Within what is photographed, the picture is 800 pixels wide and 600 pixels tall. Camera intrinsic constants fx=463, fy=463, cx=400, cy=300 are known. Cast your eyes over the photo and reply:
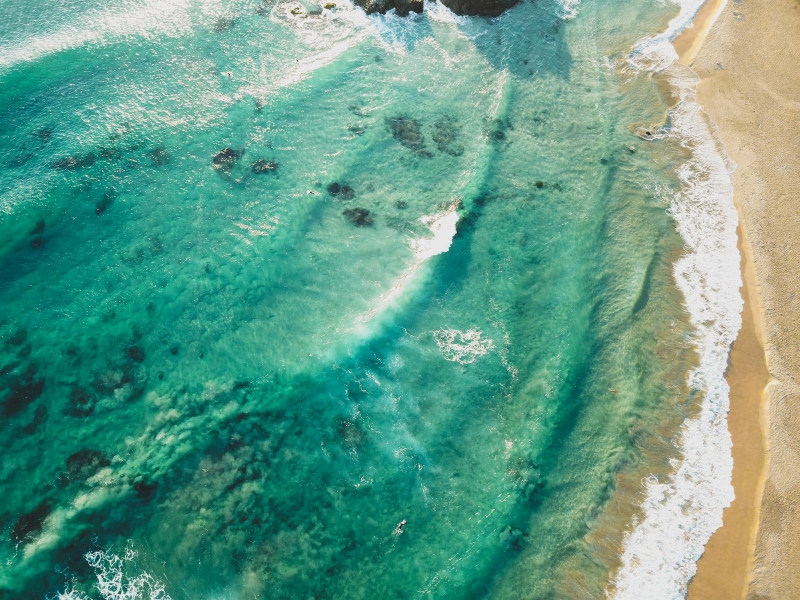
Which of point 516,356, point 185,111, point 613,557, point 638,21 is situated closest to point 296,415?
point 516,356

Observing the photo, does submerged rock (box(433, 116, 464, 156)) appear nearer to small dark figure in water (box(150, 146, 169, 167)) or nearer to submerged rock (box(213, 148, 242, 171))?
submerged rock (box(213, 148, 242, 171))

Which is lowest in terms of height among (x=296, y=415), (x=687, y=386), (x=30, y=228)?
(x=296, y=415)

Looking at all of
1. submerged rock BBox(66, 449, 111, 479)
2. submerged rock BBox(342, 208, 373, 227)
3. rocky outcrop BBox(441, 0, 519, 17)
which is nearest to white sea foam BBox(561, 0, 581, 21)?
rocky outcrop BBox(441, 0, 519, 17)

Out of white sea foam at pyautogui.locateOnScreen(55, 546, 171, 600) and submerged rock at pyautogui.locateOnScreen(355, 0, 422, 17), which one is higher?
submerged rock at pyautogui.locateOnScreen(355, 0, 422, 17)

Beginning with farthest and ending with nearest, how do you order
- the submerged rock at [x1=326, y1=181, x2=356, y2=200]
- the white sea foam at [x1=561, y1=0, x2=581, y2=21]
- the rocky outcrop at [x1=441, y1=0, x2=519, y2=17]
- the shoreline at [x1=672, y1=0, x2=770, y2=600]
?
the white sea foam at [x1=561, y1=0, x2=581, y2=21]
the rocky outcrop at [x1=441, y1=0, x2=519, y2=17]
the submerged rock at [x1=326, y1=181, x2=356, y2=200]
the shoreline at [x1=672, y1=0, x2=770, y2=600]

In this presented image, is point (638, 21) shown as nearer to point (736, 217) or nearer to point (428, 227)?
point (736, 217)

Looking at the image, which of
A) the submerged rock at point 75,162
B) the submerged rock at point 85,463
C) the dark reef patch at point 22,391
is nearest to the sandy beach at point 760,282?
the submerged rock at point 85,463

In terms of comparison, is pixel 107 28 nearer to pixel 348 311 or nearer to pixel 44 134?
pixel 44 134
